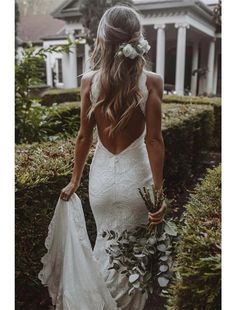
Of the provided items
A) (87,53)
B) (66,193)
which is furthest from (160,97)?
(87,53)

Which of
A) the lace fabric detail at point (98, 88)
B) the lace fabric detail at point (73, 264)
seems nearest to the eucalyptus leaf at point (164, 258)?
the lace fabric detail at point (73, 264)

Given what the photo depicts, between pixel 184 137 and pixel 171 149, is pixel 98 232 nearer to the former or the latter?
pixel 171 149

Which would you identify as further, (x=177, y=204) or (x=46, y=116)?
(x=46, y=116)

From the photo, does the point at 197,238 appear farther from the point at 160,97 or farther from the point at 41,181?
the point at 41,181

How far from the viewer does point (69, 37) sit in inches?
108

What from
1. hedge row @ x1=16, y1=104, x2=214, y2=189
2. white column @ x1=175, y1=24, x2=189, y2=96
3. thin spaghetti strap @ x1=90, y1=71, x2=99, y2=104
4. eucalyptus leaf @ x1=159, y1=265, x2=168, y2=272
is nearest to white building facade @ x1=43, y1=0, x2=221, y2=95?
white column @ x1=175, y1=24, x2=189, y2=96

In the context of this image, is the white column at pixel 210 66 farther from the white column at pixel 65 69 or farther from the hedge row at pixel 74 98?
the white column at pixel 65 69

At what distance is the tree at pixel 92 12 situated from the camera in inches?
83.3

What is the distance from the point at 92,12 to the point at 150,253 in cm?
141

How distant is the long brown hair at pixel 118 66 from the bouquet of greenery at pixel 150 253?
0.41 metres

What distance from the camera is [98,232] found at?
85.8 inches

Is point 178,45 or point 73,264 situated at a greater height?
point 178,45

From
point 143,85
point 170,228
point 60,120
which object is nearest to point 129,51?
point 143,85
